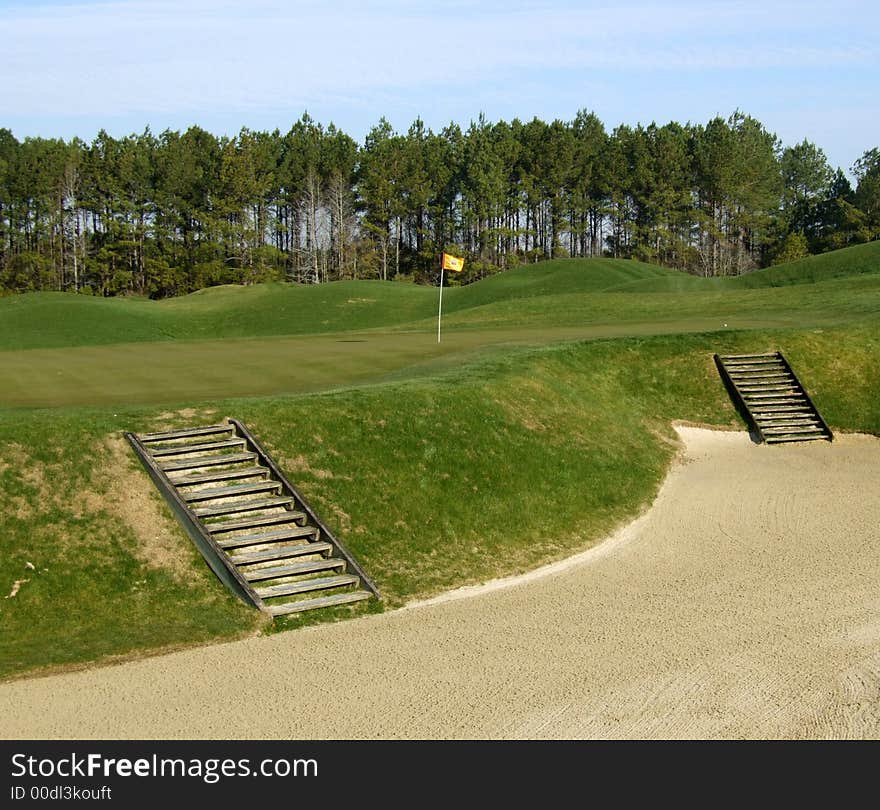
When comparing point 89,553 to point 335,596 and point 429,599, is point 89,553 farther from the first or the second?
point 429,599

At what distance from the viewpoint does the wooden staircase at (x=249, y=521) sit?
622 inches

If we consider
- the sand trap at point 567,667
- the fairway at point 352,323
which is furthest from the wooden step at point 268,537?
the fairway at point 352,323

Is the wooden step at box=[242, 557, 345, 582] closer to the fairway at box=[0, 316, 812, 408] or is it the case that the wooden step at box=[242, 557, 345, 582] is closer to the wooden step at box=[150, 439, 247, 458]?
the wooden step at box=[150, 439, 247, 458]

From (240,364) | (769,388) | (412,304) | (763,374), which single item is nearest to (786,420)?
(769,388)

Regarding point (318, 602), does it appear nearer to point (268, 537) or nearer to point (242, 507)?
point (268, 537)

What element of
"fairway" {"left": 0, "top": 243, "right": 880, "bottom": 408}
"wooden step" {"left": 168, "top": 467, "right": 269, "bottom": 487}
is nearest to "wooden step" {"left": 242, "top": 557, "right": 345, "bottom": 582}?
"wooden step" {"left": 168, "top": 467, "right": 269, "bottom": 487}

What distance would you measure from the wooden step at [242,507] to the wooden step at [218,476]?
64cm

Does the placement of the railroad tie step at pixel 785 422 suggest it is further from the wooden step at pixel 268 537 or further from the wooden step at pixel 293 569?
the wooden step at pixel 293 569

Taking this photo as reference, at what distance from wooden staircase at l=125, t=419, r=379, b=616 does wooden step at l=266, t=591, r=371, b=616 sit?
14mm

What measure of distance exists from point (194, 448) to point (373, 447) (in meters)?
3.33

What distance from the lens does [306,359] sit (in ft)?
93.8

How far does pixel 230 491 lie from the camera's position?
1764 centimetres
